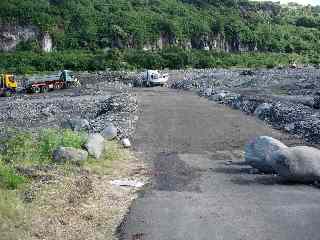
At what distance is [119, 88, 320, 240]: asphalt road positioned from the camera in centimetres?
1272

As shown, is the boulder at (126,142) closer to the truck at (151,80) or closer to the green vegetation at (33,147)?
the green vegetation at (33,147)

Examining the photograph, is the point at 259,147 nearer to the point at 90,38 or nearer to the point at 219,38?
the point at 90,38

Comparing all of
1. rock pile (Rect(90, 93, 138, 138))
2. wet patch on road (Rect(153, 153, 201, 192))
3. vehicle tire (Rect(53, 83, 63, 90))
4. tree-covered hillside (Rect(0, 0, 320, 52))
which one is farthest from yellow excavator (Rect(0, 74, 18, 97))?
tree-covered hillside (Rect(0, 0, 320, 52))

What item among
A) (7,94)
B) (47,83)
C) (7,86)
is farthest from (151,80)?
(7,94)

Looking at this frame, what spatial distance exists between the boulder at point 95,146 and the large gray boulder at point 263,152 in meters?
4.55

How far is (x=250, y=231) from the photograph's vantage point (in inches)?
495

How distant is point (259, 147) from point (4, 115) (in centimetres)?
2420

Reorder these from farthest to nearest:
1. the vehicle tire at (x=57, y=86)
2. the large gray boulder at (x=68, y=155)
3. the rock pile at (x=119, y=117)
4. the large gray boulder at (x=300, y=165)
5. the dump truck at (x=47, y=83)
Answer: the vehicle tire at (x=57, y=86) → the dump truck at (x=47, y=83) → the rock pile at (x=119, y=117) → the large gray boulder at (x=68, y=155) → the large gray boulder at (x=300, y=165)

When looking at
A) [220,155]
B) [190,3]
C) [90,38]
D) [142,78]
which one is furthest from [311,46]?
[220,155]

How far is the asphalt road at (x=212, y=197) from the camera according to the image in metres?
12.7

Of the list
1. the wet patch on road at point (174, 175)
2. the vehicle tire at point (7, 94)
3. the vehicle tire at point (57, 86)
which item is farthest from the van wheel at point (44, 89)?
the wet patch on road at point (174, 175)

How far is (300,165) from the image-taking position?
1669cm

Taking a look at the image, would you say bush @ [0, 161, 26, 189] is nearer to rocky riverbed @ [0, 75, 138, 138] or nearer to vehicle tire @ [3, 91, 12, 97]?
rocky riverbed @ [0, 75, 138, 138]

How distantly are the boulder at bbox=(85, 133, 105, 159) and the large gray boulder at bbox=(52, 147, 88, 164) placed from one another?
31.2 inches
